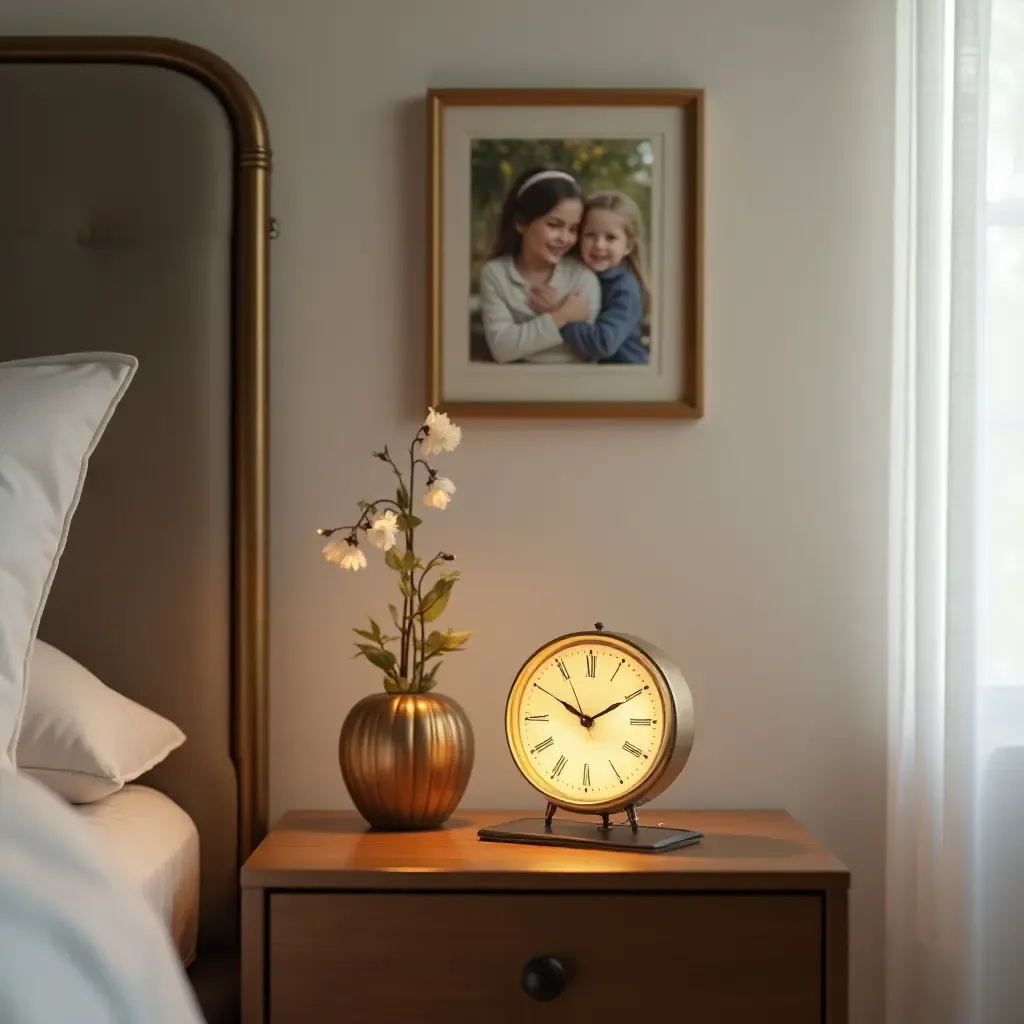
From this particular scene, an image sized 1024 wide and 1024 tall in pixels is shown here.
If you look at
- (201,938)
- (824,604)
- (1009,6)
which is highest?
(1009,6)

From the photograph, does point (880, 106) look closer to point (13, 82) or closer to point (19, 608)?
point (13, 82)

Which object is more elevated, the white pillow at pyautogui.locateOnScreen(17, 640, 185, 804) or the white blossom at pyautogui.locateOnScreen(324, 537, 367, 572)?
the white blossom at pyautogui.locateOnScreen(324, 537, 367, 572)

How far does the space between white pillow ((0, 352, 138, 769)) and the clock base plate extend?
561mm

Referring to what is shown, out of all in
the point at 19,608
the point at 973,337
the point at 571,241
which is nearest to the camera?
the point at 19,608

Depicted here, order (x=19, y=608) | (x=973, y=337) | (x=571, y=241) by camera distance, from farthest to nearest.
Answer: (x=571, y=241) < (x=973, y=337) < (x=19, y=608)

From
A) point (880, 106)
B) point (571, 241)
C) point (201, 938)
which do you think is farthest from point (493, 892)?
point (880, 106)

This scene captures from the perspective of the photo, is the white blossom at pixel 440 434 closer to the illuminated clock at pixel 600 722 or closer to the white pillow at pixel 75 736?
the illuminated clock at pixel 600 722

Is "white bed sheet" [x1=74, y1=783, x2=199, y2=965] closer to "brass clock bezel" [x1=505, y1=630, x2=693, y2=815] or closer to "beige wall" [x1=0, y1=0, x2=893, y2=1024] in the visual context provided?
"beige wall" [x1=0, y1=0, x2=893, y2=1024]

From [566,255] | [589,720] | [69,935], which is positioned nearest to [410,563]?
[589,720]

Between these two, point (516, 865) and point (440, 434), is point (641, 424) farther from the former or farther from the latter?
point (516, 865)

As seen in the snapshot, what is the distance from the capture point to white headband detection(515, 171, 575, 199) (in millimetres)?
1847

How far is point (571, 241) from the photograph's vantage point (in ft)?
6.07

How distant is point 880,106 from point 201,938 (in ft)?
4.70

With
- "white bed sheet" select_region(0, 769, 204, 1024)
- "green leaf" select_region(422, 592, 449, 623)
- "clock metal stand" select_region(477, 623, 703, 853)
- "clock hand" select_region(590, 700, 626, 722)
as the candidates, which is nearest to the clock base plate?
"clock metal stand" select_region(477, 623, 703, 853)
